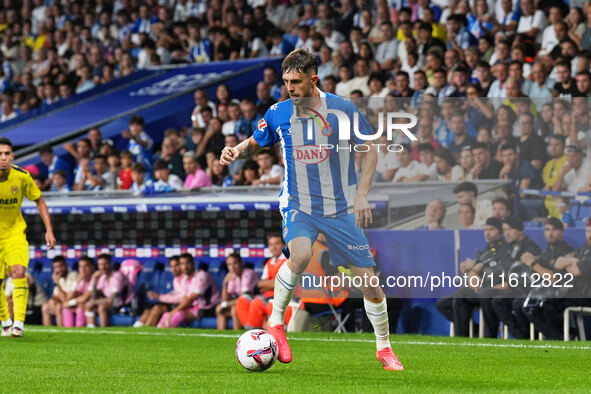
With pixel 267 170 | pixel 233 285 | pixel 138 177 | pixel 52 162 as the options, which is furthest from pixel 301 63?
pixel 52 162

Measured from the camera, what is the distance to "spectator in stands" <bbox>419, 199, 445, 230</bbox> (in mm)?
12047

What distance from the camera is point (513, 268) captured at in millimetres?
11445

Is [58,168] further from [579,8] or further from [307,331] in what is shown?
[579,8]

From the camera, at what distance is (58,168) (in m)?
17.8

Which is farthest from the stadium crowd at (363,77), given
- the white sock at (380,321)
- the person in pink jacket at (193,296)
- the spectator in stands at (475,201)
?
the white sock at (380,321)

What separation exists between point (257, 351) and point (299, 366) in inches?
34.4

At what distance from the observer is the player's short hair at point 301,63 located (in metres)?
7.16

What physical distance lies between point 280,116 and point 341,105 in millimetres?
430

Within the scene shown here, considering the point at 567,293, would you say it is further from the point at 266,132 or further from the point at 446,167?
the point at 266,132

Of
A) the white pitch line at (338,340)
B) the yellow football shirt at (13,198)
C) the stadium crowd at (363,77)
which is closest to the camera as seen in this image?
the white pitch line at (338,340)

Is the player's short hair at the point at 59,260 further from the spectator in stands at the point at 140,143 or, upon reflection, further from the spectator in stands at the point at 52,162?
the spectator in stands at the point at 52,162

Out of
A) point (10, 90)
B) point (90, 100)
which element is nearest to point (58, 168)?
point (90, 100)

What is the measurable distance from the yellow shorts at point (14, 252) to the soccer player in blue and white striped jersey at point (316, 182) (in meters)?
4.57

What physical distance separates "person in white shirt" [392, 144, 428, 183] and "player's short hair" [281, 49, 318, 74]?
16.6ft
